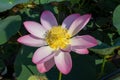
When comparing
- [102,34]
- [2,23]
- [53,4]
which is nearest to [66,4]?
[53,4]

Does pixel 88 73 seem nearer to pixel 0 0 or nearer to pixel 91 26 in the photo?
pixel 91 26

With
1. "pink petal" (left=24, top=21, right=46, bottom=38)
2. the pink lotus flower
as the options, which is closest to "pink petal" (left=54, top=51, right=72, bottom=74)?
the pink lotus flower

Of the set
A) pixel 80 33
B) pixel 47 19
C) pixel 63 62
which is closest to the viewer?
pixel 63 62

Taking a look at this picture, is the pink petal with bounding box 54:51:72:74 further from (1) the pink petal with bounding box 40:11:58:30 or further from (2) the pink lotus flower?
(1) the pink petal with bounding box 40:11:58:30

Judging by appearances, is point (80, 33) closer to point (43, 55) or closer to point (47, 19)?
point (47, 19)

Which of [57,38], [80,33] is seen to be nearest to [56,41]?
[57,38]

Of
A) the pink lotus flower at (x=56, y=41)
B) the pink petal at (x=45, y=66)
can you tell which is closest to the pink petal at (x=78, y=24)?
the pink lotus flower at (x=56, y=41)

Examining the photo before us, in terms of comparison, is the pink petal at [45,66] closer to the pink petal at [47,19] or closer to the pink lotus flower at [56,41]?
the pink lotus flower at [56,41]
